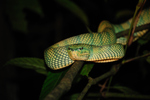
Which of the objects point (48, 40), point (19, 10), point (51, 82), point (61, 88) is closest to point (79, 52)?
point (51, 82)

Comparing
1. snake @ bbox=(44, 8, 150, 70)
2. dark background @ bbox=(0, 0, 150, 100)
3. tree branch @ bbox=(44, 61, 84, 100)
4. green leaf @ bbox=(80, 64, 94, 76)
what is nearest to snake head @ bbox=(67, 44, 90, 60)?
snake @ bbox=(44, 8, 150, 70)

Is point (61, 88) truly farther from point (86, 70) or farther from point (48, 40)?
point (48, 40)

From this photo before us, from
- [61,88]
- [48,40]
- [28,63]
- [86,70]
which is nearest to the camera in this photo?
[61,88]

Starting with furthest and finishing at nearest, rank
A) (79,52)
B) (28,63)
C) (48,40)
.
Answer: (48,40) → (28,63) → (79,52)

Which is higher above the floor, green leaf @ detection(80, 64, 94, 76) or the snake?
the snake

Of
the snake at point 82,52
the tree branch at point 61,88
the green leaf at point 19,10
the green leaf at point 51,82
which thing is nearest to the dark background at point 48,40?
the green leaf at point 19,10

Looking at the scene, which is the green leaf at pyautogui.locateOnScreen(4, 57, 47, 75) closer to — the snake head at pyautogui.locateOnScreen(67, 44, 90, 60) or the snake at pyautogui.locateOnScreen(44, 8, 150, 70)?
the snake at pyautogui.locateOnScreen(44, 8, 150, 70)
